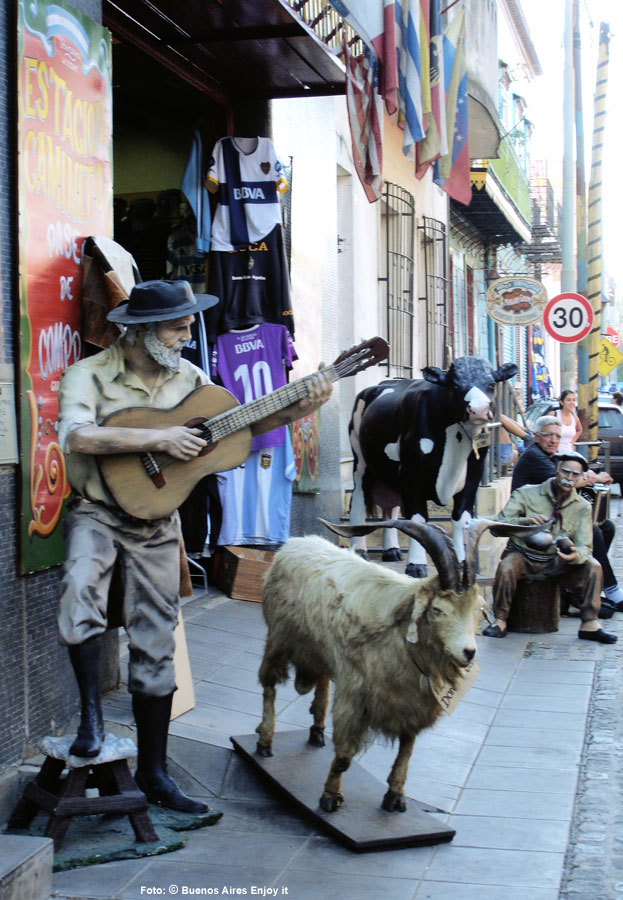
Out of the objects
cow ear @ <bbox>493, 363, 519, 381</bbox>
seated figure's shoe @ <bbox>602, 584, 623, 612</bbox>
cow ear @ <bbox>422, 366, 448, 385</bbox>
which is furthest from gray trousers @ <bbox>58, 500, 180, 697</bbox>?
seated figure's shoe @ <bbox>602, 584, 623, 612</bbox>

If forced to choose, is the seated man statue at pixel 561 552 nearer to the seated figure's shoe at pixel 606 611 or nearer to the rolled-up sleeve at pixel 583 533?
the rolled-up sleeve at pixel 583 533

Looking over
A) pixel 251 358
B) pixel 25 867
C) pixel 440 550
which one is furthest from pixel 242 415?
pixel 251 358

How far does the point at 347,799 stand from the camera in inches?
194

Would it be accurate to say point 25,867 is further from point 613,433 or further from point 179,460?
point 613,433

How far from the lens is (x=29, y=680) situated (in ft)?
16.7

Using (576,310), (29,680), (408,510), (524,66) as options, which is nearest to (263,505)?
(408,510)

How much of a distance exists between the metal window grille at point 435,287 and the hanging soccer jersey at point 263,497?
8.47 metres

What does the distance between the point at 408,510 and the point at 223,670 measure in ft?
8.89

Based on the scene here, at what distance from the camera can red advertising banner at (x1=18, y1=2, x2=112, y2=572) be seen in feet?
16.7

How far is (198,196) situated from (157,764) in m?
5.02

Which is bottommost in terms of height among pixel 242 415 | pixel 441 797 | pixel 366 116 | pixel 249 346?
pixel 441 797

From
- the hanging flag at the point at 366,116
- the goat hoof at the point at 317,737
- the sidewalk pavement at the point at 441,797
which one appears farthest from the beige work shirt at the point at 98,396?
the hanging flag at the point at 366,116

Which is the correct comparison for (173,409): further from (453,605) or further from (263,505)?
(263,505)

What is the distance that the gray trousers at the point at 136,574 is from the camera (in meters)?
4.51
